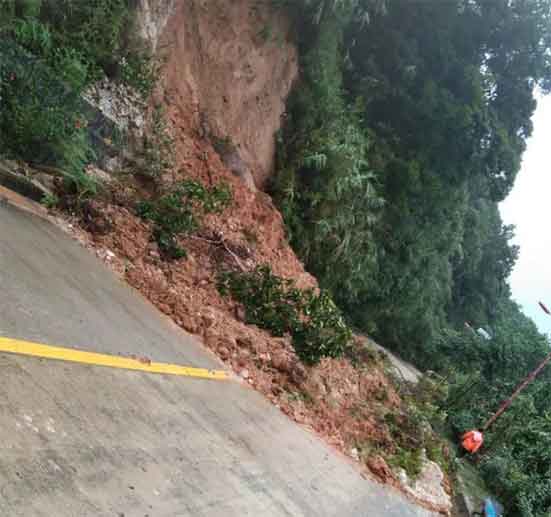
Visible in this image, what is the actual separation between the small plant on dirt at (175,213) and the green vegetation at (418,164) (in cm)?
481

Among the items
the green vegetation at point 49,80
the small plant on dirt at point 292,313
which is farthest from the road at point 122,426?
the small plant on dirt at point 292,313

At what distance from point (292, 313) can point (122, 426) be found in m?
5.27

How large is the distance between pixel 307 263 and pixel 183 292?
7371 millimetres

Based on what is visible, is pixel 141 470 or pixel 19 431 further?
pixel 141 470

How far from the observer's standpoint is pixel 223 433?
4.89 metres

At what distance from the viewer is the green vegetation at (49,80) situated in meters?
5.89

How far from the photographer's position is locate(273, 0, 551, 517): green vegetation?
1347 cm

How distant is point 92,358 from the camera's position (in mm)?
4078

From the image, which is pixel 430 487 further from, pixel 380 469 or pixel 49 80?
pixel 49 80

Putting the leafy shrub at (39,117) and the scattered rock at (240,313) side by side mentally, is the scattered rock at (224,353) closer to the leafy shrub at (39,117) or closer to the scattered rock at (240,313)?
the scattered rock at (240,313)

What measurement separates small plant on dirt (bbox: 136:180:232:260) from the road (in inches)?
67.4

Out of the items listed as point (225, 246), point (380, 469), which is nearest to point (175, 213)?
point (225, 246)

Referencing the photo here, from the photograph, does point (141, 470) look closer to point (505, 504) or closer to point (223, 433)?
point (223, 433)

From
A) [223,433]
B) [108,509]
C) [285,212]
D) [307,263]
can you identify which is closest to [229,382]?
[223,433]
